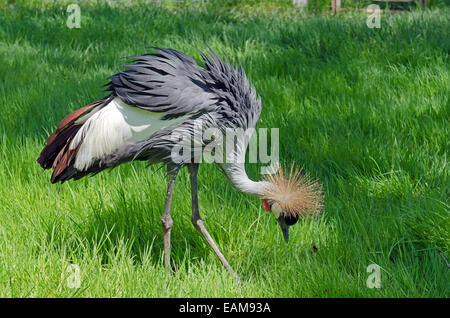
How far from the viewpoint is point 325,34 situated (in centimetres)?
583

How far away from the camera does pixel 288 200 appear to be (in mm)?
2982

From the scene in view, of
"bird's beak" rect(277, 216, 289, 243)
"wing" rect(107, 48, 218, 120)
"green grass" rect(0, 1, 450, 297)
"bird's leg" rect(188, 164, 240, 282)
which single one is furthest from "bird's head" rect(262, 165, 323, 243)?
"wing" rect(107, 48, 218, 120)

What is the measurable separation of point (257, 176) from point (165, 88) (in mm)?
1109

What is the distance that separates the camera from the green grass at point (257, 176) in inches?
105

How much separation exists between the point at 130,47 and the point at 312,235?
389cm

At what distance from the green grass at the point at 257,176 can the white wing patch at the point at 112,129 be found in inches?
15.4

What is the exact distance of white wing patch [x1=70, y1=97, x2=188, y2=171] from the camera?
2.84 m

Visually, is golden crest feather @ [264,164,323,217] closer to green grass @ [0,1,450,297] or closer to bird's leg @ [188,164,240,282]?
green grass @ [0,1,450,297]

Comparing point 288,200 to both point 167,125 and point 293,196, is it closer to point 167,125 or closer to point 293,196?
point 293,196

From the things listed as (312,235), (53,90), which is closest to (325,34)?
(53,90)

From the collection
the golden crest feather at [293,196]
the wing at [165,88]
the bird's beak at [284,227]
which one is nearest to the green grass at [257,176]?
the bird's beak at [284,227]

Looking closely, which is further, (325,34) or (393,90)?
(325,34)

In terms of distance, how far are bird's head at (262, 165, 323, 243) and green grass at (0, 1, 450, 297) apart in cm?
13
